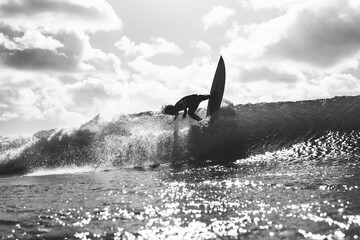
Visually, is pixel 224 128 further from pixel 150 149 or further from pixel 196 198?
pixel 196 198

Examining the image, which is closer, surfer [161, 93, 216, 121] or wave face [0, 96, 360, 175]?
wave face [0, 96, 360, 175]

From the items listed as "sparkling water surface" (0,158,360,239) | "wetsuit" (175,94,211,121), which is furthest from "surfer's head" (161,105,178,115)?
"sparkling water surface" (0,158,360,239)

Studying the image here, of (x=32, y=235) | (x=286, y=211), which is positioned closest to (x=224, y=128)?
(x=286, y=211)

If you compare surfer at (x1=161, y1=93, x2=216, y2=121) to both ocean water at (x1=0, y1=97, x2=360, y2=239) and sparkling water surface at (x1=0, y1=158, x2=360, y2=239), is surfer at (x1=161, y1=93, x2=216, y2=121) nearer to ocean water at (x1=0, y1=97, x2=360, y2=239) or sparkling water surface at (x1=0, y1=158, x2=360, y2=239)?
ocean water at (x1=0, y1=97, x2=360, y2=239)

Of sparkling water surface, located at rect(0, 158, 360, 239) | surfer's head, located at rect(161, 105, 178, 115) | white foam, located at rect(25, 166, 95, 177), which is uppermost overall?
surfer's head, located at rect(161, 105, 178, 115)

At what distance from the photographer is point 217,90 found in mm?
17234

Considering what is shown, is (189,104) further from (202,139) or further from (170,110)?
(202,139)

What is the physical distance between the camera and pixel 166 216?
190 inches

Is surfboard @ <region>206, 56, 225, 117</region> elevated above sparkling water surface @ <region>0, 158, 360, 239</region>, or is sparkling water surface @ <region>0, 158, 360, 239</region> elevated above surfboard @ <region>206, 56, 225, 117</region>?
surfboard @ <region>206, 56, 225, 117</region>

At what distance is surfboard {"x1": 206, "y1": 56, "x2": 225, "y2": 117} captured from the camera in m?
17.0

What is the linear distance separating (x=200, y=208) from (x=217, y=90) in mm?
12462

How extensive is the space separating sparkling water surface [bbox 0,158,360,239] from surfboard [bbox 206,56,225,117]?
29.4 feet

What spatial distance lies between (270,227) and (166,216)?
1.54 metres

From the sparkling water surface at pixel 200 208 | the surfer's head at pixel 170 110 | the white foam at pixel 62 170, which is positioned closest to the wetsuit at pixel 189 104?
the surfer's head at pixel 170 110
